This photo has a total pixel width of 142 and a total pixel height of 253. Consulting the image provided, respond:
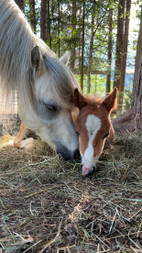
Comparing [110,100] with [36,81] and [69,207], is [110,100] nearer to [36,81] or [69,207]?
[36,81]

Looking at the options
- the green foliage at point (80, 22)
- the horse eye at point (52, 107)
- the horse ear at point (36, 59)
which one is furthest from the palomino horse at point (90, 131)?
the green foliage at point (80, 22)

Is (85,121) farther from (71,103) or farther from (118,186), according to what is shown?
(118,186)

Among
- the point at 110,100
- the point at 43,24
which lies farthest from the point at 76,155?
the point at 43,24

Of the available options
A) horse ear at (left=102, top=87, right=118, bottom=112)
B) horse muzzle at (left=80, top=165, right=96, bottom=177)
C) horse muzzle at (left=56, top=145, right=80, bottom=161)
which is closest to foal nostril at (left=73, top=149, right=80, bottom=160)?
horse muzzle at (left=56, top=145, right=80, bottom=161)

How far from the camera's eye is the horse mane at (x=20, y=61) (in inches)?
93.4

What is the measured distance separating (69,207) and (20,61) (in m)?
1.73

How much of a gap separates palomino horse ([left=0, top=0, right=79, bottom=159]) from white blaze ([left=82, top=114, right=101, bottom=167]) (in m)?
0.29

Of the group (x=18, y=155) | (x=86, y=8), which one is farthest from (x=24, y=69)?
(x=86, y=8)

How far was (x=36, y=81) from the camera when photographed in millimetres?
2422

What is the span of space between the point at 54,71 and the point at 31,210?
153cm

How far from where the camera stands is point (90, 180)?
2104 mm

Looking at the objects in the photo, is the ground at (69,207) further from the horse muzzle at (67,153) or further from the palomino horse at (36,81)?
the palomino horse at (36,81)

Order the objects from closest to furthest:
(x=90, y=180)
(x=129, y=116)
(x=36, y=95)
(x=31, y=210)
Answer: (x=31, y=210)
(x=90, y=180)
(x=36, y=95)
(x=129, y=116)

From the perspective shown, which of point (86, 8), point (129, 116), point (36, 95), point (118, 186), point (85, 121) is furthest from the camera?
point (86, 8)
